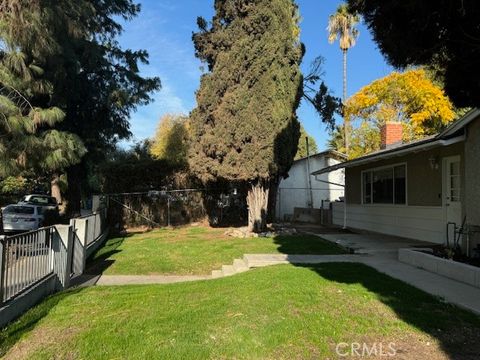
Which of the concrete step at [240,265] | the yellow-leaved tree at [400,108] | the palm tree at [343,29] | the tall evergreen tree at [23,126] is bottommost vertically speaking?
the concrete step at [240,265]

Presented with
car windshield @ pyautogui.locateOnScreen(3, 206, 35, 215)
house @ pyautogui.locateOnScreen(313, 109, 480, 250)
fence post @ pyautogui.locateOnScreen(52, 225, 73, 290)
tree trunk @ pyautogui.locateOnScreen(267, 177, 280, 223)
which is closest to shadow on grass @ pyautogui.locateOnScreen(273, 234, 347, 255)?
house @ pyautogui.locateOnScreen(313, 109, 480, 250)

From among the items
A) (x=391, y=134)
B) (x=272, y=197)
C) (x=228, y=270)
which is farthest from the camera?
(x=272, y=197)

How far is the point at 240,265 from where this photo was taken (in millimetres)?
10906

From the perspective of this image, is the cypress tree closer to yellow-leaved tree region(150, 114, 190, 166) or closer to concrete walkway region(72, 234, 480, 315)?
concrete walkway region(72, 234, 480, 315)

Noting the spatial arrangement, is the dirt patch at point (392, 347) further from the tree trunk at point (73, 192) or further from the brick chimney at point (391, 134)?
the tree trunk at point (73, 192)

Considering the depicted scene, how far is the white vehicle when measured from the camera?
19.2m

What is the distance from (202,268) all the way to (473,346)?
762 cm

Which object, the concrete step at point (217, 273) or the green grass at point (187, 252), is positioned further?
the green grass at point (187, 252)

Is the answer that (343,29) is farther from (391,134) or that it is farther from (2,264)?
(2,264)

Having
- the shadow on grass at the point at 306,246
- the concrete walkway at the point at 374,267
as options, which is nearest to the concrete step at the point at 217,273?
the concrete walkway at the point at 374,267

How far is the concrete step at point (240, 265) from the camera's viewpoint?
1055 cm

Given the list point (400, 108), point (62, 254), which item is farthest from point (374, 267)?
point (400, 108)

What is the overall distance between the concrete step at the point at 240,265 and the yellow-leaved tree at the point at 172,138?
2713 centimetres

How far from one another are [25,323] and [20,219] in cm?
Answer: 1451
